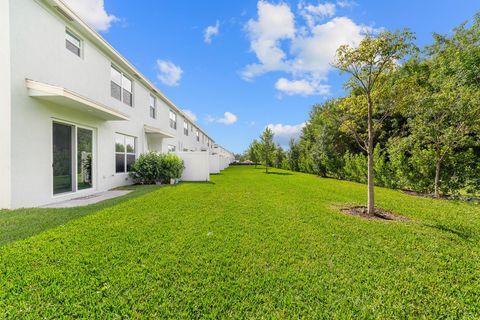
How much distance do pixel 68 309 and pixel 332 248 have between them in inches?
149

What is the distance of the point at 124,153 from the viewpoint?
35.8ft

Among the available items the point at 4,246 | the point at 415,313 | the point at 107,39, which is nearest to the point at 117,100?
the point at 107,39

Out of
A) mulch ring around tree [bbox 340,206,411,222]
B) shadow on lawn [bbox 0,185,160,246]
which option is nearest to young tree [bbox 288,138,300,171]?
mulch ring around tree [bbox 340,206,411,222]

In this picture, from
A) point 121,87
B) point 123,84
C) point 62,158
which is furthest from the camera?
point 123,84

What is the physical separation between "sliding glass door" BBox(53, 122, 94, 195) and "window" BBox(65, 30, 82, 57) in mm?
2849

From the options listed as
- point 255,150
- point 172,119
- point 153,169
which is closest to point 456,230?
point 153,169

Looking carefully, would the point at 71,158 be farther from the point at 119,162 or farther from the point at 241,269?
the point at 241,269

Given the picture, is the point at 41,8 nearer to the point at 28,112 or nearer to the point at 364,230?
the point at 28,112

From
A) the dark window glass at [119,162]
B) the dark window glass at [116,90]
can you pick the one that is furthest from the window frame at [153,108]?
the dark window glass at [119,162]

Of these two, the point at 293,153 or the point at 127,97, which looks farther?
the point at 293,153

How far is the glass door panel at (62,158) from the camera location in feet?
22.0

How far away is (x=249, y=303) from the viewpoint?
2273mm

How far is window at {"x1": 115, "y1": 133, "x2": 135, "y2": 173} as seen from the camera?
407 inches

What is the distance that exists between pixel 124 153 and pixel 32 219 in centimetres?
657
